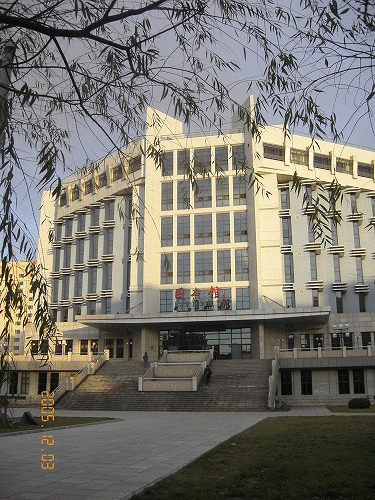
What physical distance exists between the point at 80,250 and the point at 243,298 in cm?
1899

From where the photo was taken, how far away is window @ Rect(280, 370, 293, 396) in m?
38.6

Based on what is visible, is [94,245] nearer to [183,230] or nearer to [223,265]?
[183,230]

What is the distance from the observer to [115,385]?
35.4 meters

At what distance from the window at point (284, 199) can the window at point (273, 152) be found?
3.23m

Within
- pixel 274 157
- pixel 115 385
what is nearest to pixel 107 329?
pixel 115 385

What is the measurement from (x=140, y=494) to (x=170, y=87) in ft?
17.8

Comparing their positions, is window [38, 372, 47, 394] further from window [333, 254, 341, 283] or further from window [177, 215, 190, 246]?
window [333, 254, 341, 283]

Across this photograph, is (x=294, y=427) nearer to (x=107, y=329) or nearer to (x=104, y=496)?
(x=104, y=496)

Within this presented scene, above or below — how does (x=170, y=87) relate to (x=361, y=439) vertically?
above

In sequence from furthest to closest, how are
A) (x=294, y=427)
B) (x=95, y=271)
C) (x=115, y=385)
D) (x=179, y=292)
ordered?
(x=95, y=271), (x=179, y=292), (x=115, y=385), (x=294, y=427)

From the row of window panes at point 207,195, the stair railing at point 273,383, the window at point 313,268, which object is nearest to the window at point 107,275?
the row of window panes at point 207,195

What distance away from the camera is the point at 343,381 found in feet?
123

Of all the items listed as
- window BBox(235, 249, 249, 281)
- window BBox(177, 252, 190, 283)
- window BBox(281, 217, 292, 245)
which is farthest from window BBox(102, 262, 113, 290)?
window BBox(281, 217, 292, 245)

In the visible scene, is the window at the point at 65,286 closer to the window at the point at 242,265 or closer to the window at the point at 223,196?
the window at the point at 223,196
